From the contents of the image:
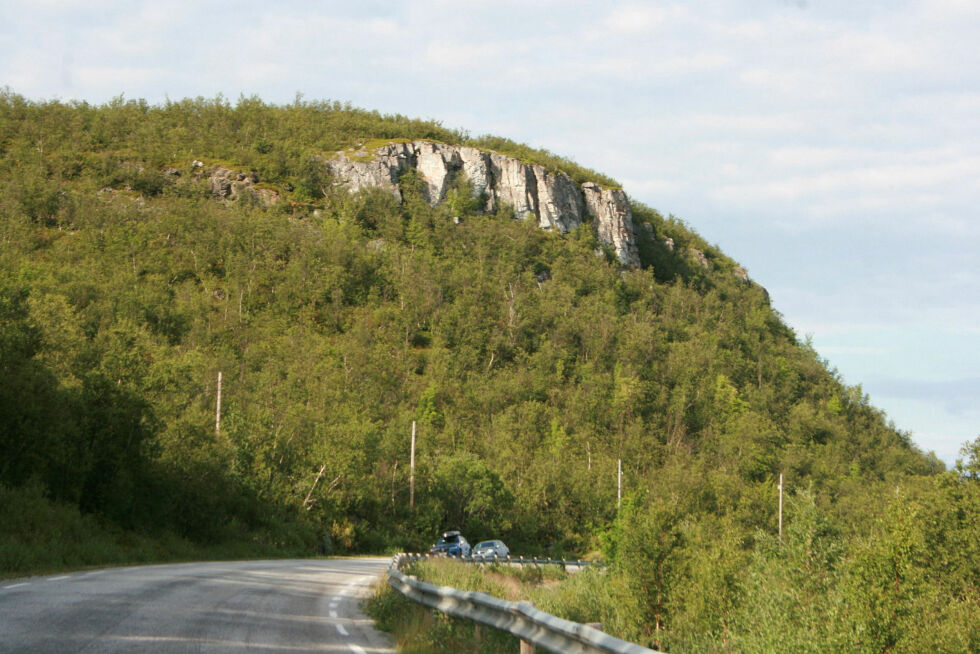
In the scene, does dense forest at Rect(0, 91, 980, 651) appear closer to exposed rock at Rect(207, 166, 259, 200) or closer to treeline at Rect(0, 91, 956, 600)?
treeline at Rect(0, 91, 956, 600)

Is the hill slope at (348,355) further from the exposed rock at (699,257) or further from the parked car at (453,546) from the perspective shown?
the parked car at (453,546)

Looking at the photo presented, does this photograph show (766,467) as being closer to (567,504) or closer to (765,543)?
(567,504)

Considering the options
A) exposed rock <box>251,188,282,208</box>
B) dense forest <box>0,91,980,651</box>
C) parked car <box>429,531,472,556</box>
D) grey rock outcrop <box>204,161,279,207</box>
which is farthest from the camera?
exposed rock <box>251,188,282,208</box>

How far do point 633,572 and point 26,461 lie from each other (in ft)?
61.4

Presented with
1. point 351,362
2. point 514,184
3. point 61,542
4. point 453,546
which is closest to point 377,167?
point 514,184

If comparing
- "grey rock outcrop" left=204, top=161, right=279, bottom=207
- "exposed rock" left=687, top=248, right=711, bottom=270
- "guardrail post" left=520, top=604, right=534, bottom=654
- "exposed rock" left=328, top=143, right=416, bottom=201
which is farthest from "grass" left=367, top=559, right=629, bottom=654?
"exposed rock" left=687, top=248, right=711, bottom=270

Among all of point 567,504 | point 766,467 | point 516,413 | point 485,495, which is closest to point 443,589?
point 485,495

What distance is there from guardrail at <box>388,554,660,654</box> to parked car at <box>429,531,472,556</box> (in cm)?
2913

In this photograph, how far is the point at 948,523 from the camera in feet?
154

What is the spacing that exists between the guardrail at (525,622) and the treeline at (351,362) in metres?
12.3

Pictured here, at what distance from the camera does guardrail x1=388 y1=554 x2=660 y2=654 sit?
6477 millimetres

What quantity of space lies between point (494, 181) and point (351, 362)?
65.5 metres

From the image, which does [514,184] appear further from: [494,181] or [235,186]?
[235,186]

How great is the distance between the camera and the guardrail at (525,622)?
21.2 feet
